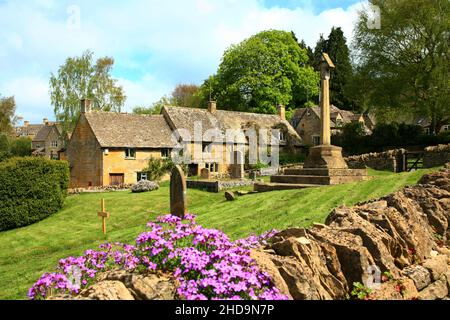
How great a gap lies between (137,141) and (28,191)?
16.8 m

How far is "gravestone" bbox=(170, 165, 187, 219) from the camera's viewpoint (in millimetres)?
16188

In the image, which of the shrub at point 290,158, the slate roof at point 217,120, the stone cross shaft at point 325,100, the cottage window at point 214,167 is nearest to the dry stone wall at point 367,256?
the stone cross shaft at point 325,100

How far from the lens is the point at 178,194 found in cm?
1642

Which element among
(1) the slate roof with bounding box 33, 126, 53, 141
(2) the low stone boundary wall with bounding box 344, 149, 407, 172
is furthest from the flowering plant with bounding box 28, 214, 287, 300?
(1) the slate roof with bounding box 33, 126, 53, 141

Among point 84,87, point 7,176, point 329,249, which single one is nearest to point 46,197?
point 7,176

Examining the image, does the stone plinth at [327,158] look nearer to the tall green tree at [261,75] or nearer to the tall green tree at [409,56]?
the tall green tree at [409,56]

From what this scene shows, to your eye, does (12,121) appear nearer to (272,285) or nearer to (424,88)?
(424,88)

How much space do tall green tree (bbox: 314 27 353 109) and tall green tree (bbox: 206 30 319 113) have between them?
1031 cm

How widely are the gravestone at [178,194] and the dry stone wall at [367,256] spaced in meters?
9.60

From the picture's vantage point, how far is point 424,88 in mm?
38938

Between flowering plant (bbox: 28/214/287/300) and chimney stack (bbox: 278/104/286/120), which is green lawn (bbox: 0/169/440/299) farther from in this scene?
chimney stack (bbox: 278/104/286/120)

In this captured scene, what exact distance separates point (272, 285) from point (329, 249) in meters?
1.31

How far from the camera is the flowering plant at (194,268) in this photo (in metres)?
4.02

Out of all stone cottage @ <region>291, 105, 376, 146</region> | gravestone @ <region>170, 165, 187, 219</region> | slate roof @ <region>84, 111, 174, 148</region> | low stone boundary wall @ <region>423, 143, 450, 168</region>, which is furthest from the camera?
stone cottage @ <region>291, 105, 376, 146</region>
